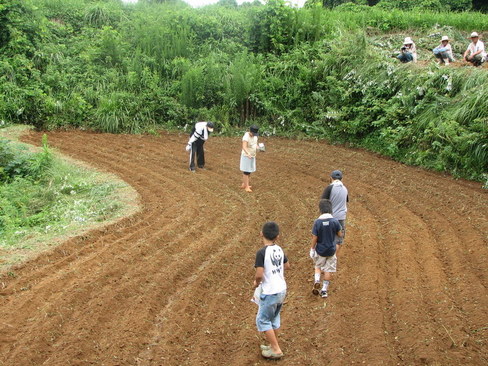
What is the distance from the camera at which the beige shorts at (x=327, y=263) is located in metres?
7.27

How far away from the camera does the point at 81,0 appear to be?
80.9 feet

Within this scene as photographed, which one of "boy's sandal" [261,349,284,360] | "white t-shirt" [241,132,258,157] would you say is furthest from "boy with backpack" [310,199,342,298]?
"white t-shirt" [241,132,258,157]

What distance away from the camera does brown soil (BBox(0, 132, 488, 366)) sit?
6051 mm

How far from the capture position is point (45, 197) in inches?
454

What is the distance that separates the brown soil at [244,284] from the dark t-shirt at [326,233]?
741mm

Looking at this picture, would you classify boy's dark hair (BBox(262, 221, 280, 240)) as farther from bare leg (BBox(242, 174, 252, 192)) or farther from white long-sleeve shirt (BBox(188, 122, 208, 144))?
white long-sleeve shirt (BBox(188, 122, 208, 144))

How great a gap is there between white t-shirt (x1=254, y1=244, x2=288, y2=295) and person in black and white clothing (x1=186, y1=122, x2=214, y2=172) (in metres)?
7.57

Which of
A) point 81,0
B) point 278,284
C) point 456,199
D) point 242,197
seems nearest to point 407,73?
point 456,199

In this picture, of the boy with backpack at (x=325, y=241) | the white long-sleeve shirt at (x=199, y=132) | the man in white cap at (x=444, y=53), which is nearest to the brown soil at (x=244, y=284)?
the boy with backpack at (x=325, y=241)

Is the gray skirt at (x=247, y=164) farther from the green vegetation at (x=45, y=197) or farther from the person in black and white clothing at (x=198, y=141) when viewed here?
the green vegetation at (x=45, y=197)

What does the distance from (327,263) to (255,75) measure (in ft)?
43.1

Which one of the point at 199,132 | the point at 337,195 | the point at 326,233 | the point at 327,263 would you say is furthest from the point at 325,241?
the point at 199,132

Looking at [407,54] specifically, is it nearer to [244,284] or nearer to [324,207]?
[324,207]

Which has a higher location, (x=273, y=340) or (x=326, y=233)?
(x=326, y=233)
